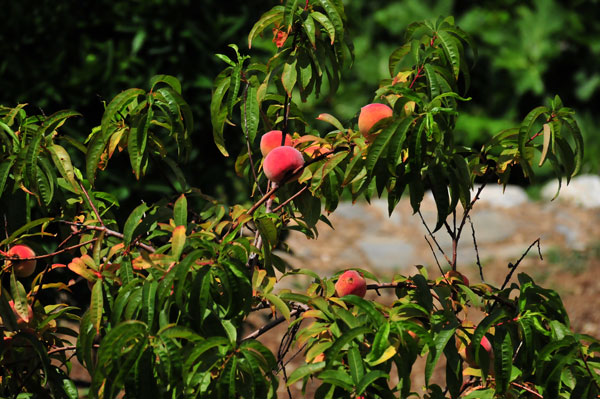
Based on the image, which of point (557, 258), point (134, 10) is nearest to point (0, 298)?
point (134, 10)

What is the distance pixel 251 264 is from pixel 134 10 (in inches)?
83.5

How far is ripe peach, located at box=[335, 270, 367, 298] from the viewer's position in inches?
62.4

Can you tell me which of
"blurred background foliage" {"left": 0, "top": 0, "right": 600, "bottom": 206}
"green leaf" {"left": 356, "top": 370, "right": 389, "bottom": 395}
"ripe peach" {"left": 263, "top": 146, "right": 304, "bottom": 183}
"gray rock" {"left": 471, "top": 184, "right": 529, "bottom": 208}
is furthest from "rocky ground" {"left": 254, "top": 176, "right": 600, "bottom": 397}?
"green leaf" {"left": 356, "top": 370, "right": 389, "bottom": 395}

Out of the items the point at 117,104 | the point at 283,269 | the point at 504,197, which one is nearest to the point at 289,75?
the point at 117,104

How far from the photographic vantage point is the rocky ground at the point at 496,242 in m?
4.73

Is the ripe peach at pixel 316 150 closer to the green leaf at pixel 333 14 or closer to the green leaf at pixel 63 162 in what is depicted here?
the green leaf at pixel 333 14

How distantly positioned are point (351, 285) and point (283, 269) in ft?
0.74

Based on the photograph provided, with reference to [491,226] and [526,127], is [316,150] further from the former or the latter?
[491,226]

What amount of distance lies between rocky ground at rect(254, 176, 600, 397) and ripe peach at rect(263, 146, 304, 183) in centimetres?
268

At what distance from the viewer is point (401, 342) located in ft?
4.25

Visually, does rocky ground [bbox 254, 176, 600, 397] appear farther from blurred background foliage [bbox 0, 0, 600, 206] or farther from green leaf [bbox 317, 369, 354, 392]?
green leaf [bbox 317, 369, 354, 392]

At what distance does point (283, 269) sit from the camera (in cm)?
176

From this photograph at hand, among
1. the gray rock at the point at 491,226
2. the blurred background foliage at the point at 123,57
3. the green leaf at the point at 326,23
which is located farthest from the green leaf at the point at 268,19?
the gray rock at the point at 491,226

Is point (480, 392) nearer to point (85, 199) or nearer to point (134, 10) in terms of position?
point (85, 199)
